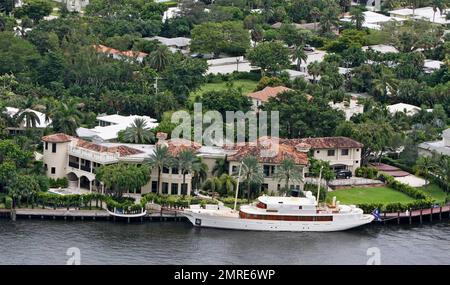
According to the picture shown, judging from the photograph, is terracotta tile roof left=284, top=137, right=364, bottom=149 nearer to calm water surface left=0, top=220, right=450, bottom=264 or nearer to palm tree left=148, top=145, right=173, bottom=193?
calm water surface left=0, top=220, right=450, bottom=264

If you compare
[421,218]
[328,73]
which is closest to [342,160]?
[421,218]

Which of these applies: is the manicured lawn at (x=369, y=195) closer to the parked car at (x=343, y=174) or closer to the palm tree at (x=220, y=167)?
the parked car at (x=343, y=174)

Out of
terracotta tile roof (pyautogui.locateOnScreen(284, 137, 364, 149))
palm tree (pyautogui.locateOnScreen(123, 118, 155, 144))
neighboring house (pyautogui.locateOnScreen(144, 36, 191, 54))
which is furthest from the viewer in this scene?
neighboring house (pyautogui.locateOnScreen(144, 36, 191, 54))

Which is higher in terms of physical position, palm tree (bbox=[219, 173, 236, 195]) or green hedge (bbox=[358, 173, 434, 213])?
palm tree (bbox=[219, 173, 236, 195])

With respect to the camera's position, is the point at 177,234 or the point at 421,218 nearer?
the point at 177,234

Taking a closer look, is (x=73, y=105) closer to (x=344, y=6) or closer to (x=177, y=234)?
(x=177, y=234)

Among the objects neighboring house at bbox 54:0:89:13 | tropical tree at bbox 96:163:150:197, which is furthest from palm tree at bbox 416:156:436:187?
neighboring house at bbox 54:0:89:13
